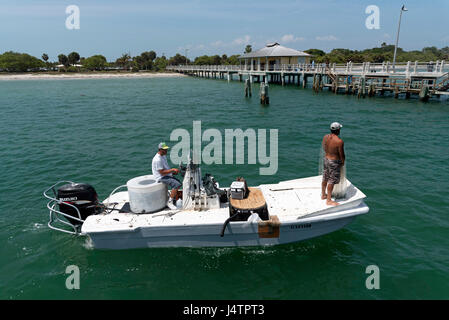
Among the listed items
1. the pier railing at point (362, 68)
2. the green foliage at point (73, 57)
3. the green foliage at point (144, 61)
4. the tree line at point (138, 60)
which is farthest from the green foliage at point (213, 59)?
the pier railing at point (362, 68)

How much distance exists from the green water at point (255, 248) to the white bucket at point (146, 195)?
3.60 feet

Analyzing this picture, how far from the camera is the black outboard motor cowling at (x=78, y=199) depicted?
7.20 metres

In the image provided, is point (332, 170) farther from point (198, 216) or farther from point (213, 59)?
point (213, 59)

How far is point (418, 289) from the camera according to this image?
6352 millimetres

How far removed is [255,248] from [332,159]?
2.85 metres

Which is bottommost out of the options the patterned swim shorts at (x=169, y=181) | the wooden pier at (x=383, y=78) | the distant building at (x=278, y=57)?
the patterned swim shorts at (x=169, y=181)

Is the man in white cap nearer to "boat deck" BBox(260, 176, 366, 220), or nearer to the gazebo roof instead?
"boat deck" BBox(260, 176, 366, 220)

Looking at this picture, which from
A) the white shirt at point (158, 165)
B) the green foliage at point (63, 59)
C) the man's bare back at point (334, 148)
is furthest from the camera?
the green foliage at point (63, 59)

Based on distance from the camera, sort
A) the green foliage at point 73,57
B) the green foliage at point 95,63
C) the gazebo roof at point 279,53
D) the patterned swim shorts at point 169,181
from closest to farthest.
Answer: the patterned swim shorts at point 169,181, the gazebo roof at point 279,53, the green foliage at point 95,63, the green foliage at point 73,57

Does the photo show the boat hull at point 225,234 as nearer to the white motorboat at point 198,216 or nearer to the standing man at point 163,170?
the white motorboat at point 198,216

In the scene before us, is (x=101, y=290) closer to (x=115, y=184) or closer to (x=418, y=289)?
(x=115, y=184)

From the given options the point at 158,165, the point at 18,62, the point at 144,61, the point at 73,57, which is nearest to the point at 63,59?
the point at 73,57

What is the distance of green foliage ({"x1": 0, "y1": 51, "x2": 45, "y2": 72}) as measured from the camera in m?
104
